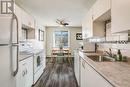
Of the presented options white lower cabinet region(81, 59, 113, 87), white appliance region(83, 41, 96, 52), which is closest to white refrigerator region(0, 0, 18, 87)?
white lower cabinet region(81, 59, 113, 87)

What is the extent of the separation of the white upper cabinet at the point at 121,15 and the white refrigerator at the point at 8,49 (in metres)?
1.37

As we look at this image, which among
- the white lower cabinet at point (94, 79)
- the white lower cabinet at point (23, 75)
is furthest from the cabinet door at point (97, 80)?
the white lower cabinet at point (23, 75)

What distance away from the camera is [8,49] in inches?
77.7

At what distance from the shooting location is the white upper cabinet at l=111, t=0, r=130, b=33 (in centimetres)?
148

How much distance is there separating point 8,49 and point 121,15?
1.44 meters

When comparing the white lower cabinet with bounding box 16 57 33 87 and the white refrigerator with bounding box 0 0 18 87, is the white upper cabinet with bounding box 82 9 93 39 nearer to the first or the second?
the white lower cabinet with bounding box 16 57 33 87

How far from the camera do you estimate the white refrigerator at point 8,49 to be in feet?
6.07

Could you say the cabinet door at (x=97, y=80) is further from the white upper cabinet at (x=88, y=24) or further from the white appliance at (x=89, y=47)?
the white appliance at (x=89, y=47)

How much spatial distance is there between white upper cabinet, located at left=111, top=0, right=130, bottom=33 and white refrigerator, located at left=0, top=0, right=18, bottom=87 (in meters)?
1.37

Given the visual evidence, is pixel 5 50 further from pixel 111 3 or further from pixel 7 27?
pixel 111 3

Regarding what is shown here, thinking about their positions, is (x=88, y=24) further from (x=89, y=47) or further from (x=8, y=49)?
(x=8, y=49)

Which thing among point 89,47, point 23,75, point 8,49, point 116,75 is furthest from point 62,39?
point 116,75

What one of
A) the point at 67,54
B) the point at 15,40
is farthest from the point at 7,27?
the point at 67,54

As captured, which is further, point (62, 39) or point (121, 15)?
point (62, 39)
